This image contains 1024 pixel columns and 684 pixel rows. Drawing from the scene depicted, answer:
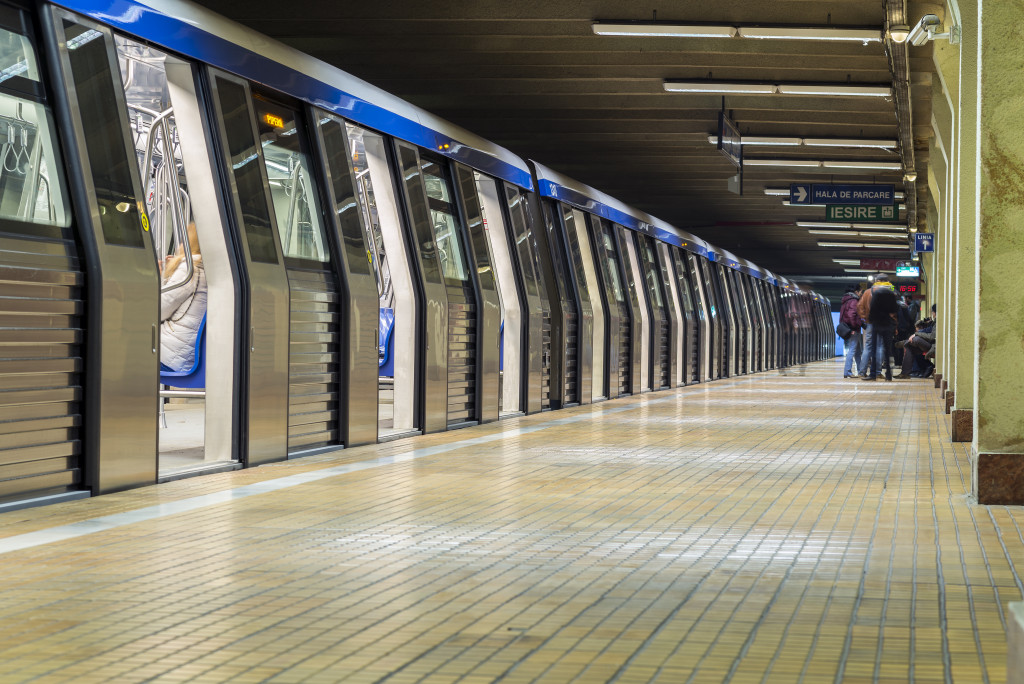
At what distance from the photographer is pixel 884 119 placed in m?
17.9

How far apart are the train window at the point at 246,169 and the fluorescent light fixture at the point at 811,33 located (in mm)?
5595

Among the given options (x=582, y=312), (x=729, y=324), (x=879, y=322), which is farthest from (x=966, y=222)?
(x=729, y=324)

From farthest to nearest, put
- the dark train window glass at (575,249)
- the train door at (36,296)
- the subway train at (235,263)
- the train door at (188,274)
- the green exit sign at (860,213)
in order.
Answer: the green exit sign at (860,213), the dark train window glass at (575,249), the train door at (188,274), the subway train at (235,263), the train door at (36,296)

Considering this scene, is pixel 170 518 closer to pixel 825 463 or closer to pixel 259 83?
pixel 259 83

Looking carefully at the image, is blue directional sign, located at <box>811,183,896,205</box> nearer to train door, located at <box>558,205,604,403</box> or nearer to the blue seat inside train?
train door, located at <box>558,205,604,403</box>

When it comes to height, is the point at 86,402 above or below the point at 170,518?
above

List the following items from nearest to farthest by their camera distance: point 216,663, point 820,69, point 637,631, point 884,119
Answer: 1. point 216,663
2. point 637,631
3. point 820,69
4. point 884,119

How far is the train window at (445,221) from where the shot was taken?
38.3 feet

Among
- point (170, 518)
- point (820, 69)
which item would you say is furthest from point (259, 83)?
point (820, 69)

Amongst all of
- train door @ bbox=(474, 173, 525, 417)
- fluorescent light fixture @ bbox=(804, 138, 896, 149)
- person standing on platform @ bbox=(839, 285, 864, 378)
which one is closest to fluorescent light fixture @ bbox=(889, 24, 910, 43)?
train door @ bbox=(474, 173, 525, 417)

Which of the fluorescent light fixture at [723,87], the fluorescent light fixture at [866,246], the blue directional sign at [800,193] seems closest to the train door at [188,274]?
the fluorescent light fixture at [723,87]

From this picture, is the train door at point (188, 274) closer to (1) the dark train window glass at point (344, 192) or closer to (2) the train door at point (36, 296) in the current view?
(2) the train door at point (36, 296)

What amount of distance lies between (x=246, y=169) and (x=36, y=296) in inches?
94.0

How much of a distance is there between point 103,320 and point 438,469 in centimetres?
239
